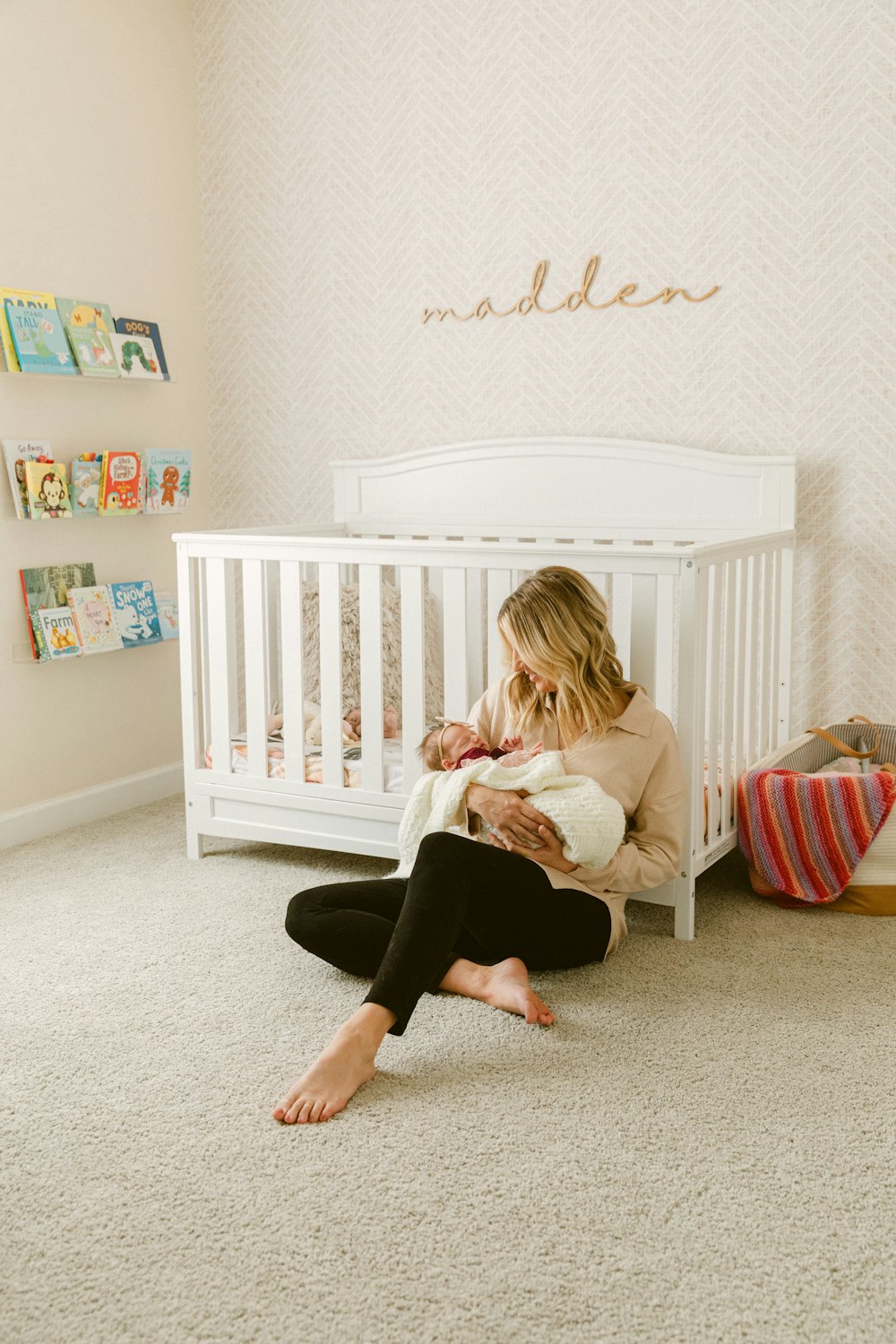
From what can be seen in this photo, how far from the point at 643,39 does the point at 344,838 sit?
1.98 meters

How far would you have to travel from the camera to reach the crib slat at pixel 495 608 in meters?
2.29

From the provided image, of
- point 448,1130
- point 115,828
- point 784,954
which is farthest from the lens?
point 115,828

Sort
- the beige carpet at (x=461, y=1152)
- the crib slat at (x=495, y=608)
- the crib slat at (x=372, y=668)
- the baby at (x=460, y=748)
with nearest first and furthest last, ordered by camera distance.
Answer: the beige carpet at (x=461, y=1152) < the baby at (x=460, y=748) < the crib slat at (x=495, y=608) < the crib slat at (x=372, y=668)

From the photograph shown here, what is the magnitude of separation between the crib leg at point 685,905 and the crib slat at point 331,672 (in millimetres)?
749

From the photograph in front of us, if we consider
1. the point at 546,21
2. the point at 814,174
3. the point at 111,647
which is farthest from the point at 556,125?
the point at 111,647

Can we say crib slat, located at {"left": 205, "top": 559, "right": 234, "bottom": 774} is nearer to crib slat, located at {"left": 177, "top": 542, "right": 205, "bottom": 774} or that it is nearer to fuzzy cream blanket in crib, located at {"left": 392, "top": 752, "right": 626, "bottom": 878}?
crib slat, located at {"left": 177, "top": 542, "right": 205, "bottom": 774}

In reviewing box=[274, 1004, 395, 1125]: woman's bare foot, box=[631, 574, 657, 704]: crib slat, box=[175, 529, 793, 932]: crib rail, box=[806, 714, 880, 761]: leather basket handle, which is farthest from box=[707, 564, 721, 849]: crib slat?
box=[274, 1004, 395, 1125]: woman's bare foot

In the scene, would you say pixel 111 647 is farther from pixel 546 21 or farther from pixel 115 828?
pixel 546 21

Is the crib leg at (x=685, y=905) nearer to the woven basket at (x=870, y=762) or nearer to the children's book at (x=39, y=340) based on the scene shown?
the woven basket at (x=870, y=762)

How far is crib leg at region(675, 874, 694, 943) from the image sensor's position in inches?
84.5

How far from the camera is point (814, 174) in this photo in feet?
8.72

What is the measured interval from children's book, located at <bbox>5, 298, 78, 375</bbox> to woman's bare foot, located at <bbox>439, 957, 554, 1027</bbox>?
1.74m

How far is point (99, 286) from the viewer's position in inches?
121

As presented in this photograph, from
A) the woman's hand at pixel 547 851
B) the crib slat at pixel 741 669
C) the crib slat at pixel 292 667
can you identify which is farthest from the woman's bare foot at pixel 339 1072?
the crib slat at pixel 741 669
